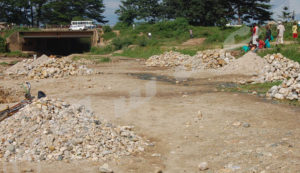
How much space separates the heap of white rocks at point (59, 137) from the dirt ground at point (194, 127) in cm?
25

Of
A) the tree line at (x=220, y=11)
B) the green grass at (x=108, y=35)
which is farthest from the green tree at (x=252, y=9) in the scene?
the green grass at (x=108, y=35)

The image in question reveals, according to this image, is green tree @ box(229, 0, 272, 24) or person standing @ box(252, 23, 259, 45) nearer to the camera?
person standing @ box(252, 23, 259, 45)

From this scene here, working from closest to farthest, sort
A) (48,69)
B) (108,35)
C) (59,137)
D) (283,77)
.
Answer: (59,137) → (283,77) → (48,69) → (108,35)

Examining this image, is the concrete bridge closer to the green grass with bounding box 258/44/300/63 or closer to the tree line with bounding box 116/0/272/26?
the tree line with bounding box 116/0/272/26

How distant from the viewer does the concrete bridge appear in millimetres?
44875

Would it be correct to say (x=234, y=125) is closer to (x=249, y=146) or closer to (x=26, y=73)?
(x=249, y=146)

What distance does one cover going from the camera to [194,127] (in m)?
8.13

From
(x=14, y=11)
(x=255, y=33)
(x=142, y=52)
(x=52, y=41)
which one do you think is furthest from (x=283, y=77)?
(x=14, y=11)

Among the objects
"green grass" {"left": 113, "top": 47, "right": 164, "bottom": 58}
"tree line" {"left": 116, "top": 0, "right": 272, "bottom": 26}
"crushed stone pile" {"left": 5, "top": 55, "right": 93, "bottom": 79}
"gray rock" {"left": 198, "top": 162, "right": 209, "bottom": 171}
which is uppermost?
"tree line" {"left": 116, "top": 0, "right": 272, "bottom": 26}

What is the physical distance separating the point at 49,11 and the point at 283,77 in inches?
2323

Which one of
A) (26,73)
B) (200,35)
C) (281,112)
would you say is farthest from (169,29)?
(281,112)

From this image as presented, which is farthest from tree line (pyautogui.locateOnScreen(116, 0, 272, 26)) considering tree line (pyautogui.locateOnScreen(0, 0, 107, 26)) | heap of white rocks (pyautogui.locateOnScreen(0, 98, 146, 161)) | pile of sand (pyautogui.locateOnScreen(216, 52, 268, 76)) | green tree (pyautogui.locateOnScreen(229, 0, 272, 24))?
heap of white rocks (pyautogui.locateOnScreen(0, 98, 146, 161))

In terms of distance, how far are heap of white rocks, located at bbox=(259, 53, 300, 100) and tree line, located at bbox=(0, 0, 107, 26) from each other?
51.6 meters

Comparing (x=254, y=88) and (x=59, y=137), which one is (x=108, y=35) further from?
(x=59, y=137)
